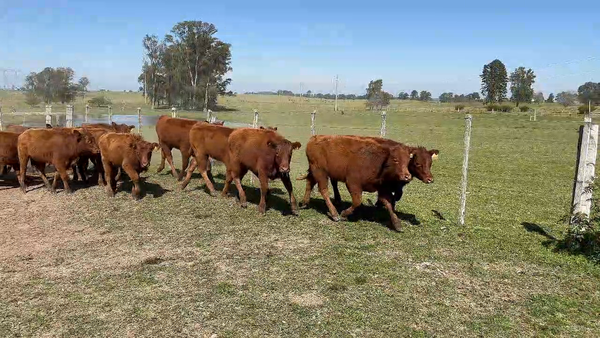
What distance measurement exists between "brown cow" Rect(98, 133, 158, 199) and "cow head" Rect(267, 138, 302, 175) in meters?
2.90

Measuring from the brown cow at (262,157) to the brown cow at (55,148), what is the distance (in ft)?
12.1

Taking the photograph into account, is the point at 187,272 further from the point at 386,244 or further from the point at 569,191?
the point at 569,191

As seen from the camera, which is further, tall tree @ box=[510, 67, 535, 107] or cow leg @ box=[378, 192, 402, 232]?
tall tree @ box=[510, 67, 535, 107]

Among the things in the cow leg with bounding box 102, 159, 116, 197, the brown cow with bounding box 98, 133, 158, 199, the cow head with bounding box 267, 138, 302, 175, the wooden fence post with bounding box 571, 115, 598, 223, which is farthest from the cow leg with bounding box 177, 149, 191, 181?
the wooden fence post with bounding box 571, 115, 598, 223

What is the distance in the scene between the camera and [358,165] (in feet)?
26.3

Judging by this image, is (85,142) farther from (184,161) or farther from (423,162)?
(423,162)

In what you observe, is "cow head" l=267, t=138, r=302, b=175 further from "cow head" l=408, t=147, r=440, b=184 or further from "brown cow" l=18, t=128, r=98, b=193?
"brown cow" l=18, t=128, r=98, b=193

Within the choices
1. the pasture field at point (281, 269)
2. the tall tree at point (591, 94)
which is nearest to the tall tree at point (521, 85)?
the tall tree at point (591, 94)

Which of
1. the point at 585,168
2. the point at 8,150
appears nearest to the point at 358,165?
the point at 585,168

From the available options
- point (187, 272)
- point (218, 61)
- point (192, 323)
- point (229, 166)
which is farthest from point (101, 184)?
point (218, 61)

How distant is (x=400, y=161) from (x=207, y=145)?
15.6ft

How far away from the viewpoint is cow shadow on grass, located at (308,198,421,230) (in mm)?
8336

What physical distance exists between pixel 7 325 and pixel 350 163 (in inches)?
215

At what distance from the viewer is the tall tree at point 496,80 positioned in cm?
7562
